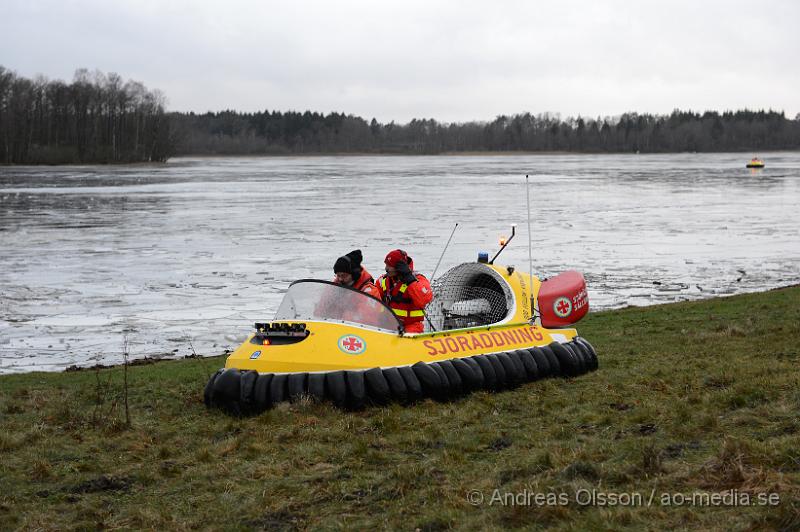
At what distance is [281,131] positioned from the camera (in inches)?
6821

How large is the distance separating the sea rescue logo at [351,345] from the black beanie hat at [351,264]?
0.72 m

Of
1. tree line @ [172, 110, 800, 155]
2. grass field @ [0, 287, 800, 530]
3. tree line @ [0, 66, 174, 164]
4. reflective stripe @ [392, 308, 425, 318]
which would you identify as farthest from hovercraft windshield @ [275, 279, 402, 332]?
tree line @ [172, 110, 800, 155]

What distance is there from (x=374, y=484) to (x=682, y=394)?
305 cm

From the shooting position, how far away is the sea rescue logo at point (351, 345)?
310 inches

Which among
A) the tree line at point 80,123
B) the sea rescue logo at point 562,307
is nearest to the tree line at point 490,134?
the tree line at point 80,123

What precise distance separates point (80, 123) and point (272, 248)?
8473 centimetres

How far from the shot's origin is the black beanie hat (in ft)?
27.4

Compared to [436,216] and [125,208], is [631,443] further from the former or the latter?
[125,208]

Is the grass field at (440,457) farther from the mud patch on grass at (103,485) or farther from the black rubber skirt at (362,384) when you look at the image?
the black rubber skirt at (362,384)

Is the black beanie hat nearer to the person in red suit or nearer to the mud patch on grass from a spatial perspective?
the person in red suit

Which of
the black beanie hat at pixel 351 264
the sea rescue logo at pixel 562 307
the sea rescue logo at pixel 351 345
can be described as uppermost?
the black beanie hat at pixel 351 264

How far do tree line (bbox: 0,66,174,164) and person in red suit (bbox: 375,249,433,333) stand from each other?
88.9m

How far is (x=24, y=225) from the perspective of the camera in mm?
27625


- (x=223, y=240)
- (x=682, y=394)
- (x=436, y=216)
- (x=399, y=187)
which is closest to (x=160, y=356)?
(x=682, y=394)
